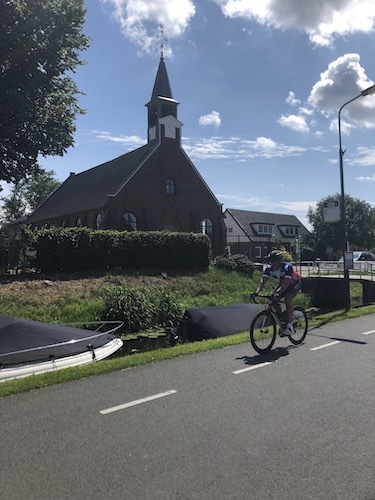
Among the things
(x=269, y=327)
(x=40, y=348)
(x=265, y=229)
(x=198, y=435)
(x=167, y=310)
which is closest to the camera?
(x=198, y=435)

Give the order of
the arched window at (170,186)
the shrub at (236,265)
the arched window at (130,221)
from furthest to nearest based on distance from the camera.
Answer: the arched window at (170,186) → the arched window at (130,221) → the shrub at (236,265)

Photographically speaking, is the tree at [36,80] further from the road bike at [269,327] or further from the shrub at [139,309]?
the road bike at [269,327]

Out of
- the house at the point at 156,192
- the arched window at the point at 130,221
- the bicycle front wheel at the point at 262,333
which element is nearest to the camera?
the bicycle front wheel at the point at 262,333

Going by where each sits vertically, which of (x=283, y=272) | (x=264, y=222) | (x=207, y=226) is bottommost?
(x=283, y=272)

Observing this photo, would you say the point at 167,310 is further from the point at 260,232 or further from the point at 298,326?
the point at 260,232

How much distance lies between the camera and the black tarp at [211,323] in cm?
1173

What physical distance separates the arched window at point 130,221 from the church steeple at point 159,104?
29.3ft

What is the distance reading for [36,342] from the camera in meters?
7.95

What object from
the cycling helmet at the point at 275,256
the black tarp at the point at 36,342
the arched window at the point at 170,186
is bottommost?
the black tarp at the point at 36,342

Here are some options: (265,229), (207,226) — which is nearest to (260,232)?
(265,229)

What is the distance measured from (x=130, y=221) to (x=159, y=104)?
42.5 ft

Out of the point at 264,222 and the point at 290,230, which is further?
the point at 290,230

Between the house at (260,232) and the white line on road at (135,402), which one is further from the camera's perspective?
the house at (260,232)

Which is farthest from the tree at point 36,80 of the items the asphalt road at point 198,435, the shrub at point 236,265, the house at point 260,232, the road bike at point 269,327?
the house at point 260,232
